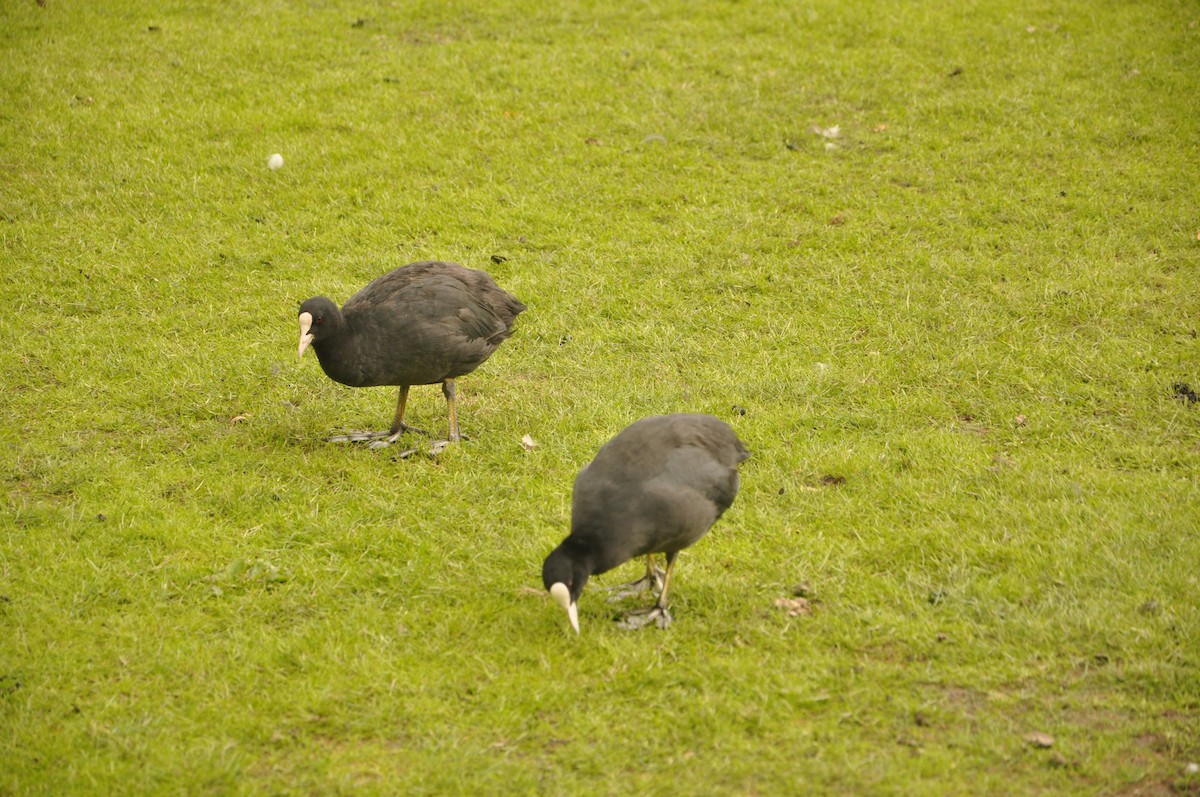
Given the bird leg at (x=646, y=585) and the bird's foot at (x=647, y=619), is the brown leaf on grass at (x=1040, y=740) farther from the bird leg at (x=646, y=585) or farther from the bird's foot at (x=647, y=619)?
the bird leg at (x=646, y=585)

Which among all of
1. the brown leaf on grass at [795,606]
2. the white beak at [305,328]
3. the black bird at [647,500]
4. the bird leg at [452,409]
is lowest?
the brown leaf on grass at [795,606]

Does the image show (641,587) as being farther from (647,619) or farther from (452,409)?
(452,409)

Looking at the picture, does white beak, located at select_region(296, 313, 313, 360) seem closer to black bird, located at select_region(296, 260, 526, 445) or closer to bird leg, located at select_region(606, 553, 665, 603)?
black bird, located at select_region(296, 260, 526, 445)

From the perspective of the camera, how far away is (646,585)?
5.86 meters

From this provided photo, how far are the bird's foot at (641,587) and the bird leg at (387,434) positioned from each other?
2129mm

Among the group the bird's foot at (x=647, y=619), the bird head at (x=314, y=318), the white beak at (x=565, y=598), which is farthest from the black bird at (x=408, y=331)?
the white beak at (x=565, y=598)

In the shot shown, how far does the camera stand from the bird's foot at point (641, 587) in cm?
581

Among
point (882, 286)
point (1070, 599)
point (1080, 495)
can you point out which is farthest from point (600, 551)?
point (882, 286)

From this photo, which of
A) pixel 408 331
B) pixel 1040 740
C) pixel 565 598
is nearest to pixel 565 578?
pixel 565 598

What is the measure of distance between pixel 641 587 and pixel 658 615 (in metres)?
0.34

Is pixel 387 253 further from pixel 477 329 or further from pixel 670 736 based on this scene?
pixel 670 736

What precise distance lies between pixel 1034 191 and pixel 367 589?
7618 millimetres

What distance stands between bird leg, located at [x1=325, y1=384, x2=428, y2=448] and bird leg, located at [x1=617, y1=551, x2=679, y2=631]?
2418 mm

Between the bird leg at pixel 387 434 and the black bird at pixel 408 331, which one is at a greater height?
the black bird at pixel 408 331
